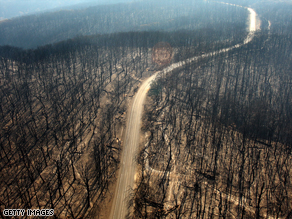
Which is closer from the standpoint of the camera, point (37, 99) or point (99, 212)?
point (99, 212)

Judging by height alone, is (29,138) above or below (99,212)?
above

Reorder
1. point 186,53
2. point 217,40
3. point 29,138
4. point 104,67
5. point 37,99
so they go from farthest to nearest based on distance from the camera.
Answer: point 217,40 → point 186,53 → point 104,67 → point 37,99 → point 29,138

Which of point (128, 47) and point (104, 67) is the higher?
point (128, 47)

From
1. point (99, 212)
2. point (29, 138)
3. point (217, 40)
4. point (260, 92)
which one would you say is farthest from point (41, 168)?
point (217, 40)

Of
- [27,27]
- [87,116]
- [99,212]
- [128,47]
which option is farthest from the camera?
[27,27]

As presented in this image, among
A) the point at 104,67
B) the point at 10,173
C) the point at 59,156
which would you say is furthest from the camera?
the point at 104,67

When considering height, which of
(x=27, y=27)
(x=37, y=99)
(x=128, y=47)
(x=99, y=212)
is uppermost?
(x=27, y=27)

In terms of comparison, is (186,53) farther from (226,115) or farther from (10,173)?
(10,173)

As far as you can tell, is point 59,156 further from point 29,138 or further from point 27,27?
point 27,27

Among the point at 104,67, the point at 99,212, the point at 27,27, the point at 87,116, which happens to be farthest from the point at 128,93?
the point at 27,27
